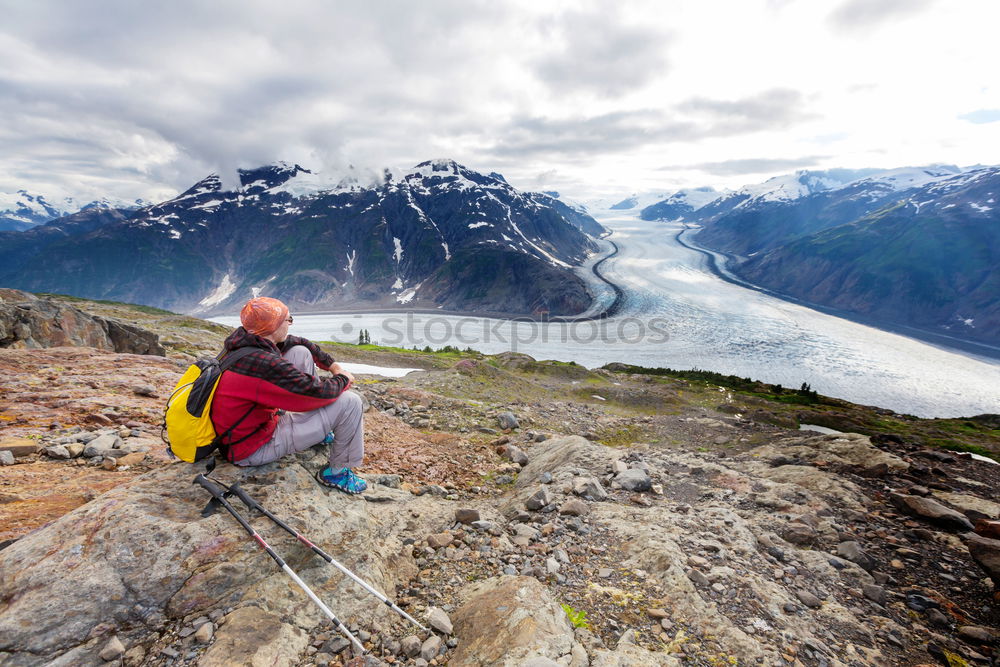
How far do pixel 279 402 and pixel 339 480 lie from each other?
6.27ft

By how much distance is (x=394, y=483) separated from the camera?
7.68 metres

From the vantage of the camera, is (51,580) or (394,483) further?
(394,483)

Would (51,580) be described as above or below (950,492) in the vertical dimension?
above

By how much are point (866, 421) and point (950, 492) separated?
152ft

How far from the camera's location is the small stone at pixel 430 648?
407 cm

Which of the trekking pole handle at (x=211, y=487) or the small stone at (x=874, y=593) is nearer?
the trekking pole handle at (x=211, y=487)

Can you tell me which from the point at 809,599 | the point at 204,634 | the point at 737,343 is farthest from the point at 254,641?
the point at 737,343

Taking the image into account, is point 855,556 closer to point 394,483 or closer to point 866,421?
point 394,483

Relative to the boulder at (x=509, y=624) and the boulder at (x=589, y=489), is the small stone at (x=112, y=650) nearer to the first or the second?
the boulder at (x=509, y=624)

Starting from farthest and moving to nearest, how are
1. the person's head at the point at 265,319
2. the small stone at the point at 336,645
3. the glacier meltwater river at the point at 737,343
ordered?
the glacier meltwater river at the point at 737,343, the person's head at the point at 265,319, the small stone at the point at 336,645

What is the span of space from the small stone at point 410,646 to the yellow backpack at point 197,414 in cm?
293

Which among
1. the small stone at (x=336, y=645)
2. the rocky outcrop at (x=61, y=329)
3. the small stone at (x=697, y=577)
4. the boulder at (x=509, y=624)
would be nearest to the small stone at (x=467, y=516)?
the boulder at (x=509, y=624)

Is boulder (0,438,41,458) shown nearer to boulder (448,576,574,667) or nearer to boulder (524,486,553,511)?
boulder (448,576,574,667)

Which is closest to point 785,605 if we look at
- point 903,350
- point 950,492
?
point 950,492
